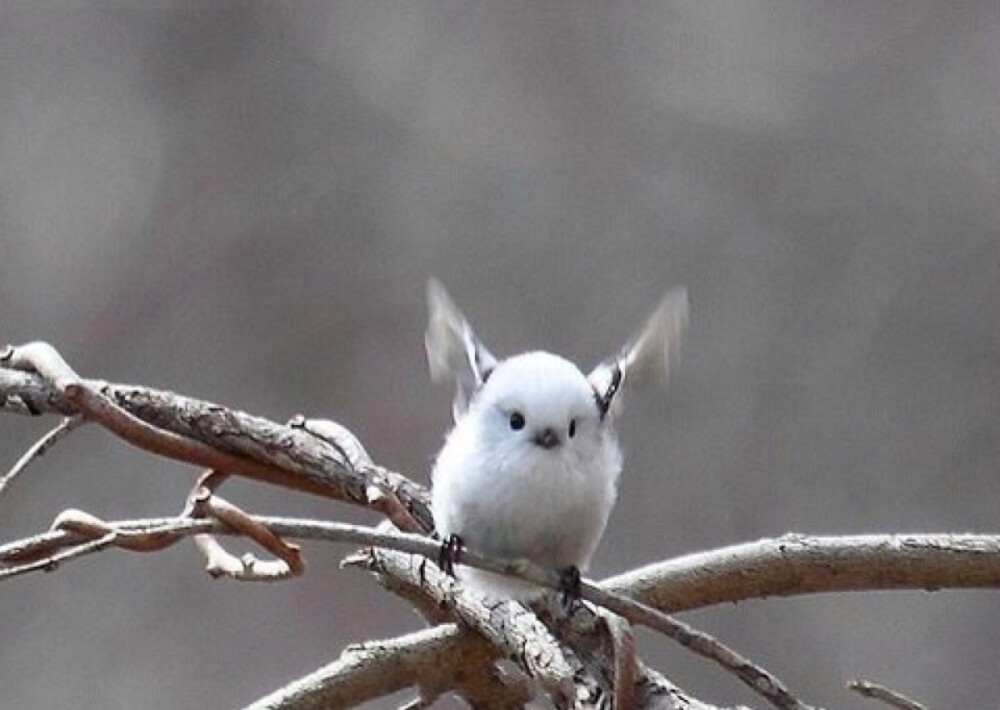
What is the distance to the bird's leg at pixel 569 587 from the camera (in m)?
0.52

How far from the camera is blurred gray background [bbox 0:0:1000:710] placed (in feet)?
4.61

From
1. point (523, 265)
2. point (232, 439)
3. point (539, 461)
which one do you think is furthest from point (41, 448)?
point (523, 265)

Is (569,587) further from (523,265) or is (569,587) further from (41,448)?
(523,265)

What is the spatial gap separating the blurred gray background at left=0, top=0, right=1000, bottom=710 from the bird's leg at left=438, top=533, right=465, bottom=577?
799mm

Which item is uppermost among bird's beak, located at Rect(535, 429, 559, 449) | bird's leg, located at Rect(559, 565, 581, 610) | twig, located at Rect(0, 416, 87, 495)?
bird's beak, located at Rect(535, 429, 559, 449)

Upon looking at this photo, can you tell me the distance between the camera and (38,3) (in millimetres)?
1537

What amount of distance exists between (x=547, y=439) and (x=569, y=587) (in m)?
0.07

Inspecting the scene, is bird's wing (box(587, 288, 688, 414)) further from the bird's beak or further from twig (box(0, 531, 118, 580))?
twig (box(0, 531, 118, 580))

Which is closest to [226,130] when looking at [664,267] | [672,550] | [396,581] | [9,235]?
[9,235]

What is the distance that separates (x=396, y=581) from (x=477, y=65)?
897mm

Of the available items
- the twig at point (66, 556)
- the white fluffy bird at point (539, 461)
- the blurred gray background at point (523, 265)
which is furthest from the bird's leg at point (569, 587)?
the blurred gray background at point (523, 265)

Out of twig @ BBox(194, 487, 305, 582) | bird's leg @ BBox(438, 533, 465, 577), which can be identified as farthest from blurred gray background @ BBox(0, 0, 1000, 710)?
bird's leg @ BBox(438, 533, 465, 577)

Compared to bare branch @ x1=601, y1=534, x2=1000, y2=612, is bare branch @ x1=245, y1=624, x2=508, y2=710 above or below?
below

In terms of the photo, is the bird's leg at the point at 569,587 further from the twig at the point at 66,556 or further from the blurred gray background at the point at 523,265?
the blurred gray background at the point at 523,265
